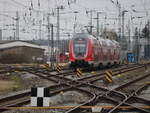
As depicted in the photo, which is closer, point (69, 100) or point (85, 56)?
point (69, 100)

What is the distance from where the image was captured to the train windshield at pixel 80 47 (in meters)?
28.2

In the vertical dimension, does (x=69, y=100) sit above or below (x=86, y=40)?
below

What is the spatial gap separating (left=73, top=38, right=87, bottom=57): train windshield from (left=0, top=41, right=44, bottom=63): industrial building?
80.2ft

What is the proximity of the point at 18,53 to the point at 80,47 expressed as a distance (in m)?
26.3

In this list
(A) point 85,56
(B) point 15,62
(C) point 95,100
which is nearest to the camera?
(C) point 95,100

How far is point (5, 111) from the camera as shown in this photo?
355 inches

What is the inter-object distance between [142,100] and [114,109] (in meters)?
2.66

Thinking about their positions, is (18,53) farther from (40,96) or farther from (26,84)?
(40,96)

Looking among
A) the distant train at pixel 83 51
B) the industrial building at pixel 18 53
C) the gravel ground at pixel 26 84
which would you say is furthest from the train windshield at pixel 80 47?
the industrial building at pixel 18 53

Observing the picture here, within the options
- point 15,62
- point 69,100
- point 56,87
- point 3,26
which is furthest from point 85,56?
point 3,26

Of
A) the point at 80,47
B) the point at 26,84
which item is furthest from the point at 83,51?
the point at 26,84

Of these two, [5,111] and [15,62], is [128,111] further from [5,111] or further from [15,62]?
[15,62]

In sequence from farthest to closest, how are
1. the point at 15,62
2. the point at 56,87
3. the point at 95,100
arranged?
the point at 15,62 < the point at 56,87 < the point at 95,100

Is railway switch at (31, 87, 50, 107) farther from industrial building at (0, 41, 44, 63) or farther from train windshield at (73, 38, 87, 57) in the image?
industrial building at (0, 41, 44, 63)
